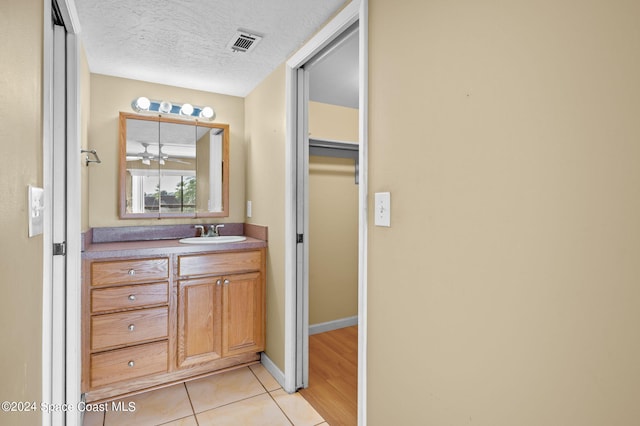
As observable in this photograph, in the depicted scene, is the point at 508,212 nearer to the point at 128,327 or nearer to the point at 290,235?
the point at 290,235

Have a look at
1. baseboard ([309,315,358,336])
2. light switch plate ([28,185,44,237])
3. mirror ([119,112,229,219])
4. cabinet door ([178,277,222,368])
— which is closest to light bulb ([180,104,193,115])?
mirror ([119,112,229,219])

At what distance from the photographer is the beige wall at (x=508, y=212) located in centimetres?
69

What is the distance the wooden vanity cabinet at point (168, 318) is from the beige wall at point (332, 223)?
77 centimetres

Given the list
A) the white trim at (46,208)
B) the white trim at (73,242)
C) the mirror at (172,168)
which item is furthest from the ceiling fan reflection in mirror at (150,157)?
the white trim at (46,208)

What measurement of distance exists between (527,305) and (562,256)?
154mm

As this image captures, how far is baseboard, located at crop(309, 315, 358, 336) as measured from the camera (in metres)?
3.06

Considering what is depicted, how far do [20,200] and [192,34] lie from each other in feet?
4.63

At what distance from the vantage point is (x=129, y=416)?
185 cm

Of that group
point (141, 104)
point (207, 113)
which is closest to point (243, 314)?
point (207, 113)

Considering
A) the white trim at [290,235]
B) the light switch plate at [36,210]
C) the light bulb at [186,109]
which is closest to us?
the light switch plate at [36,210]

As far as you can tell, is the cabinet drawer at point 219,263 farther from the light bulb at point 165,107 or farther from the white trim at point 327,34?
the white trim at point 327,34

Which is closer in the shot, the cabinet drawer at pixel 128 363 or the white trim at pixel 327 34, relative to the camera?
the white trim at pixel 327 34

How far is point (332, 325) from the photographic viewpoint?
3.15 meters

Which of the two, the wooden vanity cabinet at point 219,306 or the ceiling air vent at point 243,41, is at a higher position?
the ceiling air vent at point 243,41
